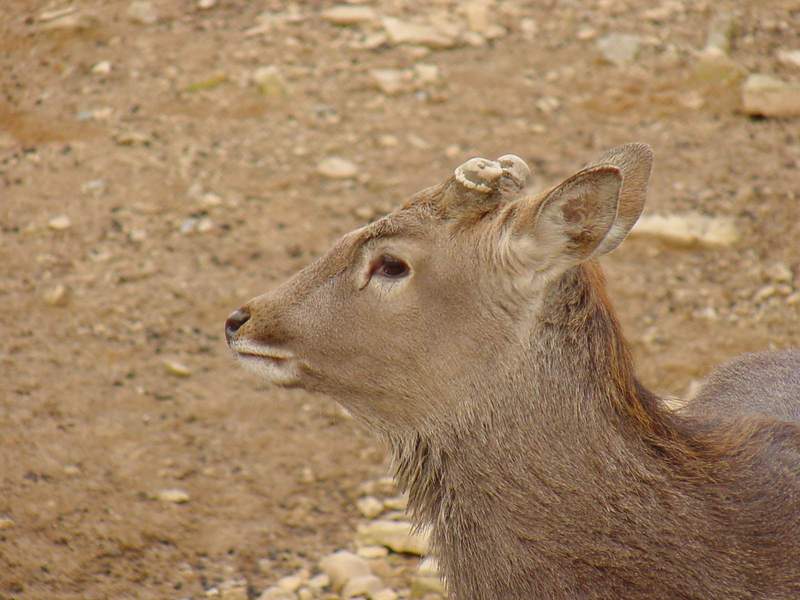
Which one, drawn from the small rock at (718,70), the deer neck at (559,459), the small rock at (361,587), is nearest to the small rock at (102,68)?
the small rock at (718,70)

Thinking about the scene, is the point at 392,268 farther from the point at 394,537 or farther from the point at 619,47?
the point at 619,47

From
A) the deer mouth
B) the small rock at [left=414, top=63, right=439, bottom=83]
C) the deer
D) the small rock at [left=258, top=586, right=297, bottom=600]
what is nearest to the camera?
the deer

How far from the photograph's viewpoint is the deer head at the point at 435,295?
12.7ft

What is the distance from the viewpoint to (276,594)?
16.9ft

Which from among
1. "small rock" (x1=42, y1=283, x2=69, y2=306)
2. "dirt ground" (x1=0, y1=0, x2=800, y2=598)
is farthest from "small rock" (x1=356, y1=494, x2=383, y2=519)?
"small rock" (x1=42, y1=283, x2=69, y2=306)

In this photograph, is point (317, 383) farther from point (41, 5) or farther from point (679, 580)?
point (41, 5)

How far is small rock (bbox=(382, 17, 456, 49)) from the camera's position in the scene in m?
9.16

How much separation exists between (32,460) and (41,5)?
4893 mm

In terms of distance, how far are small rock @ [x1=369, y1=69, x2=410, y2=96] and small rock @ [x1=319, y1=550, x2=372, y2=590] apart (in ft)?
14.1

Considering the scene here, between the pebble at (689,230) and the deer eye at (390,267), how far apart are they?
3.66m

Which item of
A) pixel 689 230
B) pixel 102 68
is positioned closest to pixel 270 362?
pixel 689 230

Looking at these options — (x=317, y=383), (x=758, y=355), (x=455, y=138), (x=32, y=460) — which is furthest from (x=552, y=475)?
(x=455, y=138)

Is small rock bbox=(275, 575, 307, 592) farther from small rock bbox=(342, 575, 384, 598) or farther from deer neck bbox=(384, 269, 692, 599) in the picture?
deer neck bbox=(384, 269, 692, 599)

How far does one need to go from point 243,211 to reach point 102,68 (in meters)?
2.00
